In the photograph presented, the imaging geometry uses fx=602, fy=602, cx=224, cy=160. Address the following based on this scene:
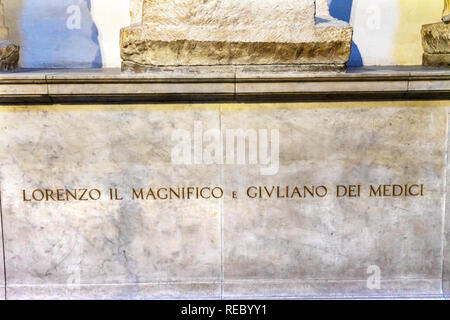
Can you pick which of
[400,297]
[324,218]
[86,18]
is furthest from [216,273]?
[86,18]

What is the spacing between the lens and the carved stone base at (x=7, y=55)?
14.8 feet

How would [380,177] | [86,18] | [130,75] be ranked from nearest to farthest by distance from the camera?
[130,75] → [380,177] → [86,18]

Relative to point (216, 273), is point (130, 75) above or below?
above

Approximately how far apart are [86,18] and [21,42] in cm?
64

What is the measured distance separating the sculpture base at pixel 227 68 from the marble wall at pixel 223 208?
265mm

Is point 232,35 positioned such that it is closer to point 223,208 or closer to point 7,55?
point 223,208

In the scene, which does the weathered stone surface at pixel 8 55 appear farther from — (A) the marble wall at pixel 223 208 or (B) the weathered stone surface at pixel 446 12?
(B) the weathered stone surface at pixel 446 12

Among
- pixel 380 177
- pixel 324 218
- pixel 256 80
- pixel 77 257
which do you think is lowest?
pixel 77 257

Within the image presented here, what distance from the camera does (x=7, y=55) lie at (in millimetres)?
4574

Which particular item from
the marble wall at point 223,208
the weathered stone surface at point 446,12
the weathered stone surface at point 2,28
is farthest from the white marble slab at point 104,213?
the weathered stone surface at point 446,12

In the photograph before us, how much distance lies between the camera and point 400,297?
13.6ft

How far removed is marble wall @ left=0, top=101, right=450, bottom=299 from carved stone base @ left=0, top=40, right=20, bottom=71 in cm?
73

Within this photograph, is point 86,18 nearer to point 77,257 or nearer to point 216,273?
point 77,257

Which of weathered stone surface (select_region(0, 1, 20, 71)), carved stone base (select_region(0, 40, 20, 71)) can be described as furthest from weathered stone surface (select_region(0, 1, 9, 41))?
carved stone base (select_region(0, 40, 20, 71))
